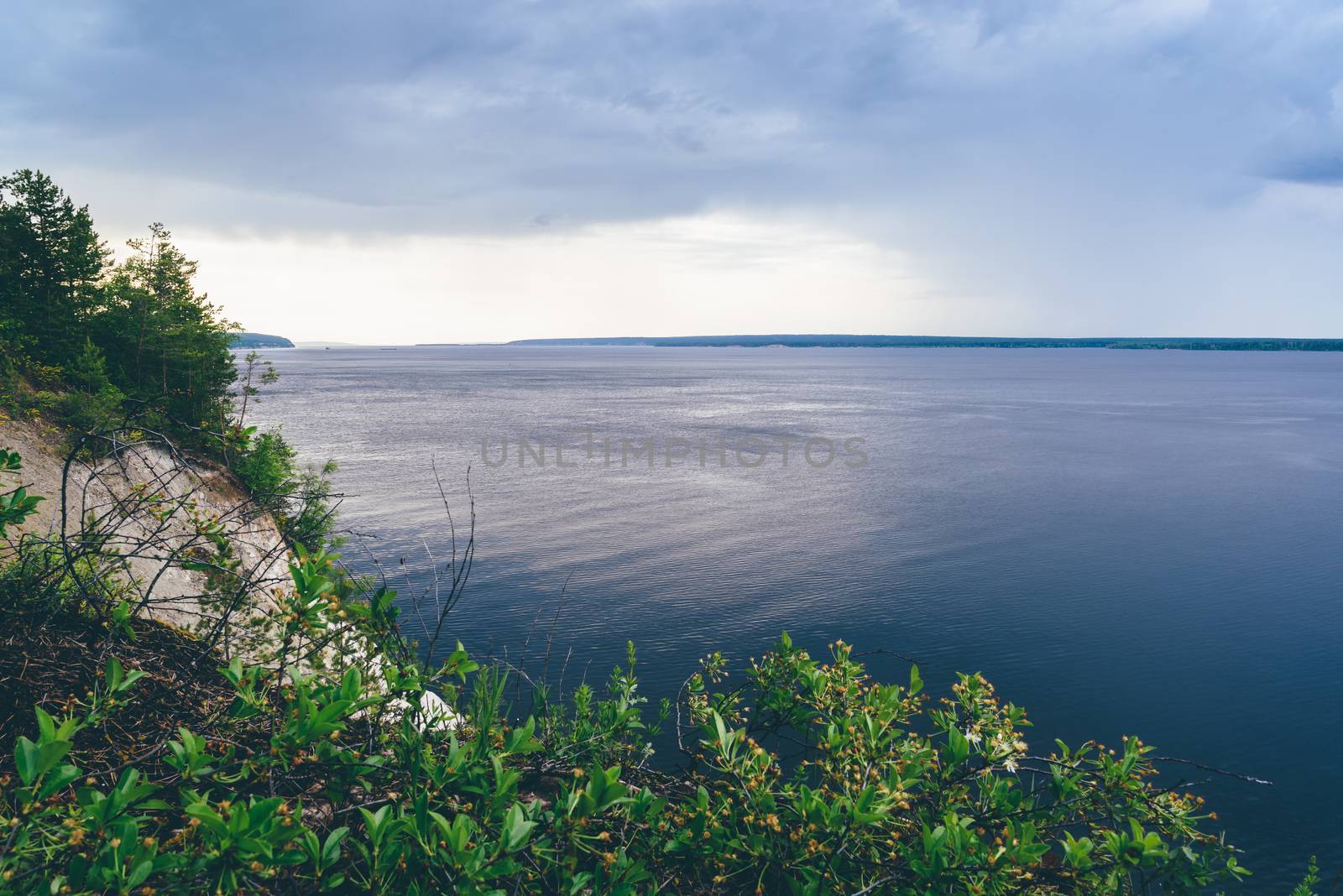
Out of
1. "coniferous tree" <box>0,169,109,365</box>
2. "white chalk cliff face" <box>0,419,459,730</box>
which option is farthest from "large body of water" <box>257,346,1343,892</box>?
"coniferous tree" <box>0,169,109,365</box>

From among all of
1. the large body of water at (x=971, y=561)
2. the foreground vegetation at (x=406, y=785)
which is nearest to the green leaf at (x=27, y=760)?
the foreground vegetation at (x=406, y=785)

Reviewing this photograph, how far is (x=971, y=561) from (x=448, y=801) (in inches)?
1236

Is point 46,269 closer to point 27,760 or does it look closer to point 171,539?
point 171,539

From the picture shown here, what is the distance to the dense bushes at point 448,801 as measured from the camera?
12.6 ft

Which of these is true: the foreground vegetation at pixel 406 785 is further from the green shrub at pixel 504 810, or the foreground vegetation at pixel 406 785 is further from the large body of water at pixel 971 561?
the large body of water at pixel 971 561

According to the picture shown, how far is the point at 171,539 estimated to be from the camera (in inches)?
454

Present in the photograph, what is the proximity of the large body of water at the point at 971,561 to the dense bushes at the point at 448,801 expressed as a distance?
1463cm

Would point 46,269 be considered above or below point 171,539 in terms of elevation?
above

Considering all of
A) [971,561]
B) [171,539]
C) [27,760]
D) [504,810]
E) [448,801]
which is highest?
[27,760]

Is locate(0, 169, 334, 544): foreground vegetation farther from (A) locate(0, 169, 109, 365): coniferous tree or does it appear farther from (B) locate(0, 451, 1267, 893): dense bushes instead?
(B) locate(0, 451, 1267, 893): dense bushes

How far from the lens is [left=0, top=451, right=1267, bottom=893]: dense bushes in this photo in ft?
12.6

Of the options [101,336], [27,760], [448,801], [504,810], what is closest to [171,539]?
[27,760]

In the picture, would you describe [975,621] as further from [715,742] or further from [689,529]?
[715,742]

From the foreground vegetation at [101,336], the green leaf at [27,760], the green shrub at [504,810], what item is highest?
the foreground vegetation at [101,336]
